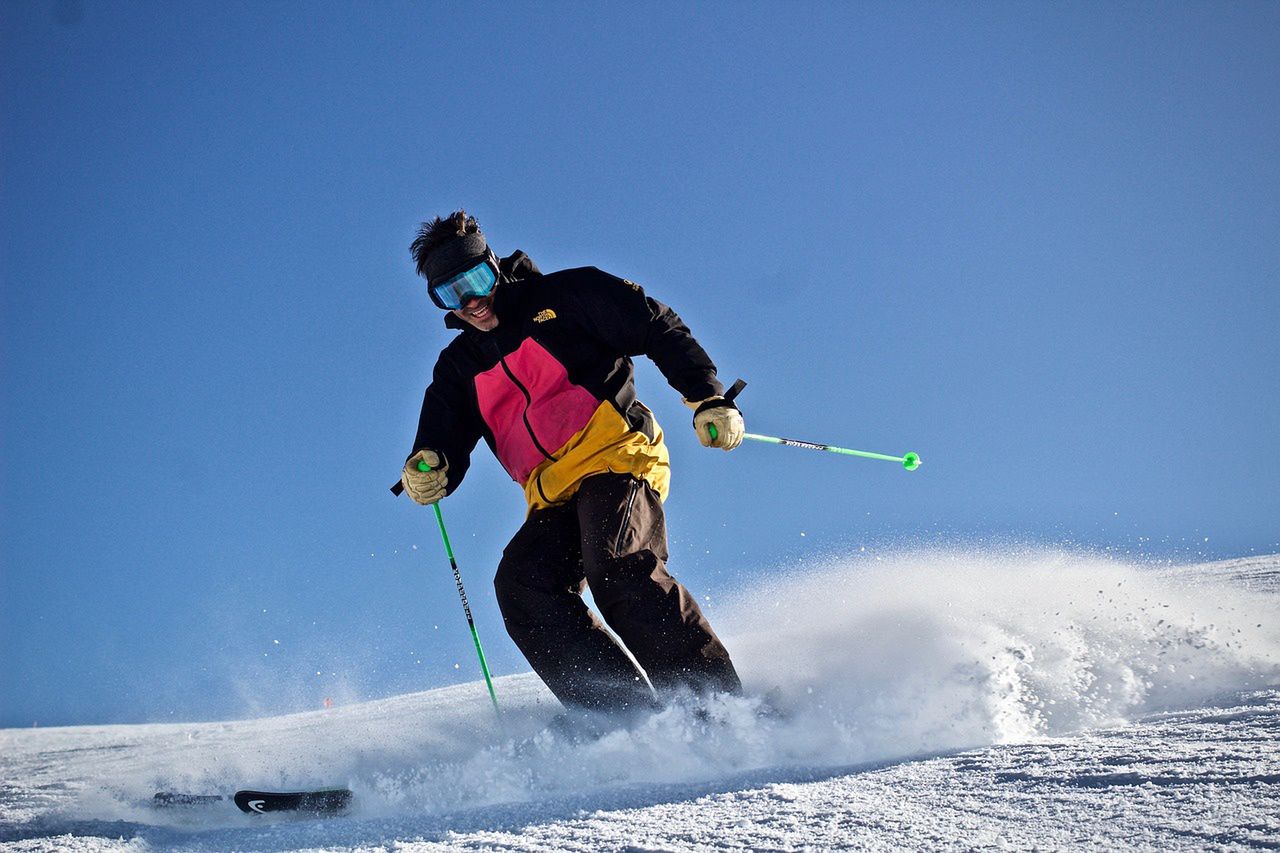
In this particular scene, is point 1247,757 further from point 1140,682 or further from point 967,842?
point 1140,682

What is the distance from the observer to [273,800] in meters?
2.84

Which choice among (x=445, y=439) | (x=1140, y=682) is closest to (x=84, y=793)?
(x=445, y=439)

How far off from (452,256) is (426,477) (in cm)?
109

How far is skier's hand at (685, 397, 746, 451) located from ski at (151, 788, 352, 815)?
1.88m

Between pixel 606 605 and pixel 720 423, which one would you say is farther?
pixel 720 423

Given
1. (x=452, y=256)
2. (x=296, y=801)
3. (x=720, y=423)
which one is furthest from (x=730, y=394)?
(x=296, y=801)

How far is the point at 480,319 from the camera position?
4.04 m

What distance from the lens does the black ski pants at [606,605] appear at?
327 centimetres

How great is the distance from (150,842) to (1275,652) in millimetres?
4190

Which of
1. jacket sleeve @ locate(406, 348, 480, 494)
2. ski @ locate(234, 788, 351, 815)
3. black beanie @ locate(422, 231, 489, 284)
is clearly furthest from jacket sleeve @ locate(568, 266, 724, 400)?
ski @ locate(234, 788, 351, 815)

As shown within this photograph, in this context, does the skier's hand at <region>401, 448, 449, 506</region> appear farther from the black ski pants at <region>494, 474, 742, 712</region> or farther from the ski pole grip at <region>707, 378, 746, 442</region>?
the ski pole grip at <region>707, 378, 746, 442</region>

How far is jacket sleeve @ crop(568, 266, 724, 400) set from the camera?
12.6 ft

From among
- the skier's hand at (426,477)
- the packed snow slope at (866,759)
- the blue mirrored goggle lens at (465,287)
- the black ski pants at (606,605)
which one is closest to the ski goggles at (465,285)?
the blue mirrored goggle lens at (465,287)

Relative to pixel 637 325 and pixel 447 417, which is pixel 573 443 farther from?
pixel 447 417
